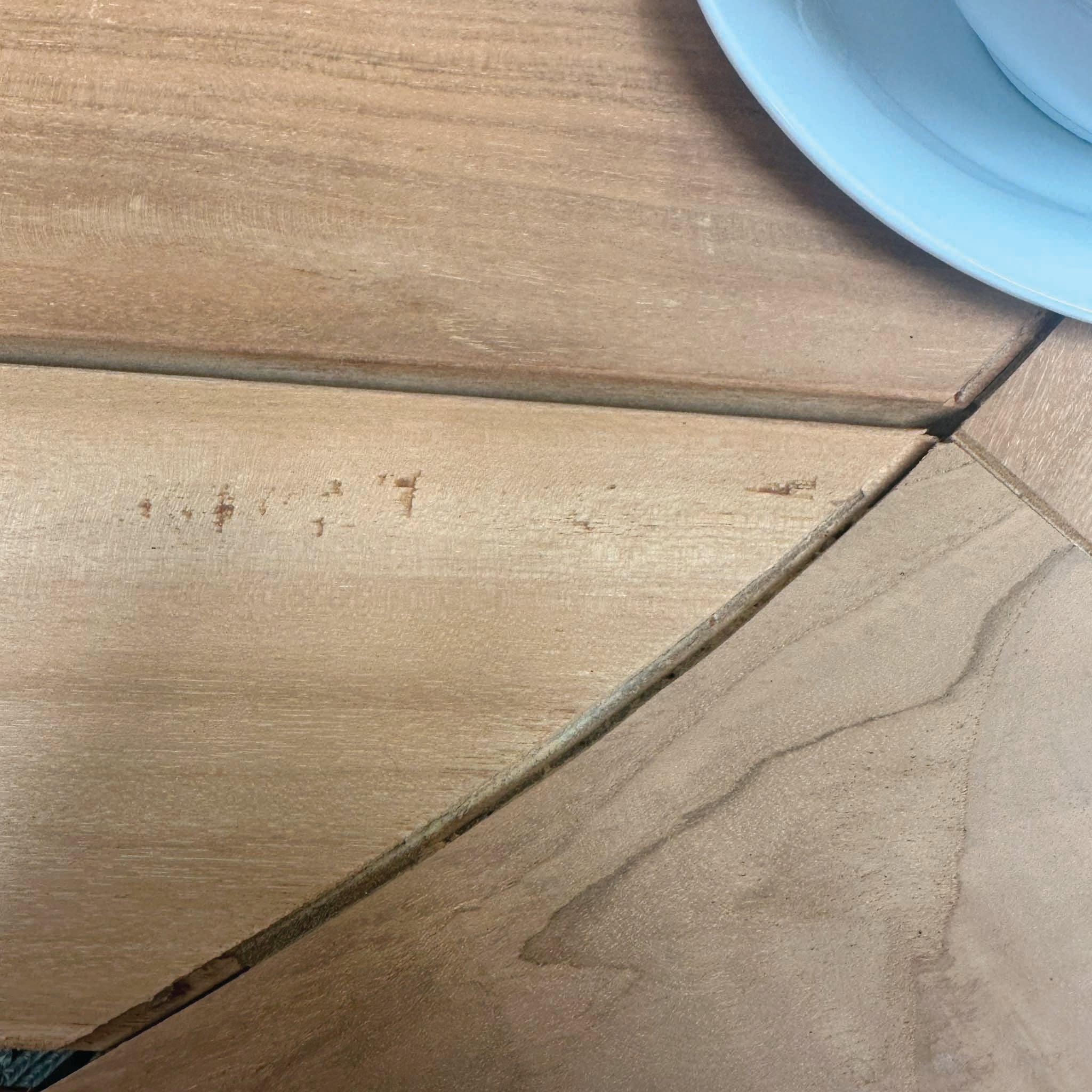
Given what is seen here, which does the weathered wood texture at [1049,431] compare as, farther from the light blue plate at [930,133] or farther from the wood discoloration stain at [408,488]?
the wood discoloration stain at [408,488]

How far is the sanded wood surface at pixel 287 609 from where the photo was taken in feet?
0.76

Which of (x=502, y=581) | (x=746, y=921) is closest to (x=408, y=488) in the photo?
(x=502, y=581)

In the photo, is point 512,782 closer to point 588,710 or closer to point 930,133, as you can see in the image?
point 588,710

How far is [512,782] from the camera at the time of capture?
0.80 ft

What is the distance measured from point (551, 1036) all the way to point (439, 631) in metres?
0.10

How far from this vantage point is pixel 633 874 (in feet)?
0.78

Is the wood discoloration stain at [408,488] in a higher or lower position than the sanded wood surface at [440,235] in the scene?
lower

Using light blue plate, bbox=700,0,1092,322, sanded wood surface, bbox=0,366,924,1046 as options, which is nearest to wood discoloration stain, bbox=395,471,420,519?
sanded wood surface, bbox=0,366,924,1046

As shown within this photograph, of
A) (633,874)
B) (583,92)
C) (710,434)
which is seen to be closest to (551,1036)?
(633,874)

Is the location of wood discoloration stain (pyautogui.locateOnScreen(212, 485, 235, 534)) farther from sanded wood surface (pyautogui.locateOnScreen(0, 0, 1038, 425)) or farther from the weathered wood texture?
the weathered wood texture

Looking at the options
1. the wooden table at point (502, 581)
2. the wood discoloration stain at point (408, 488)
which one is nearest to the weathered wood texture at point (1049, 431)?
the wooden table at point (502, 581)

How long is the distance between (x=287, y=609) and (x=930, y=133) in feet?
0.70

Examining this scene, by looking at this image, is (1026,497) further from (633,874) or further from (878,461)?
(633,874)

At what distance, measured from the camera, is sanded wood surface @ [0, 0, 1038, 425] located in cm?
27
